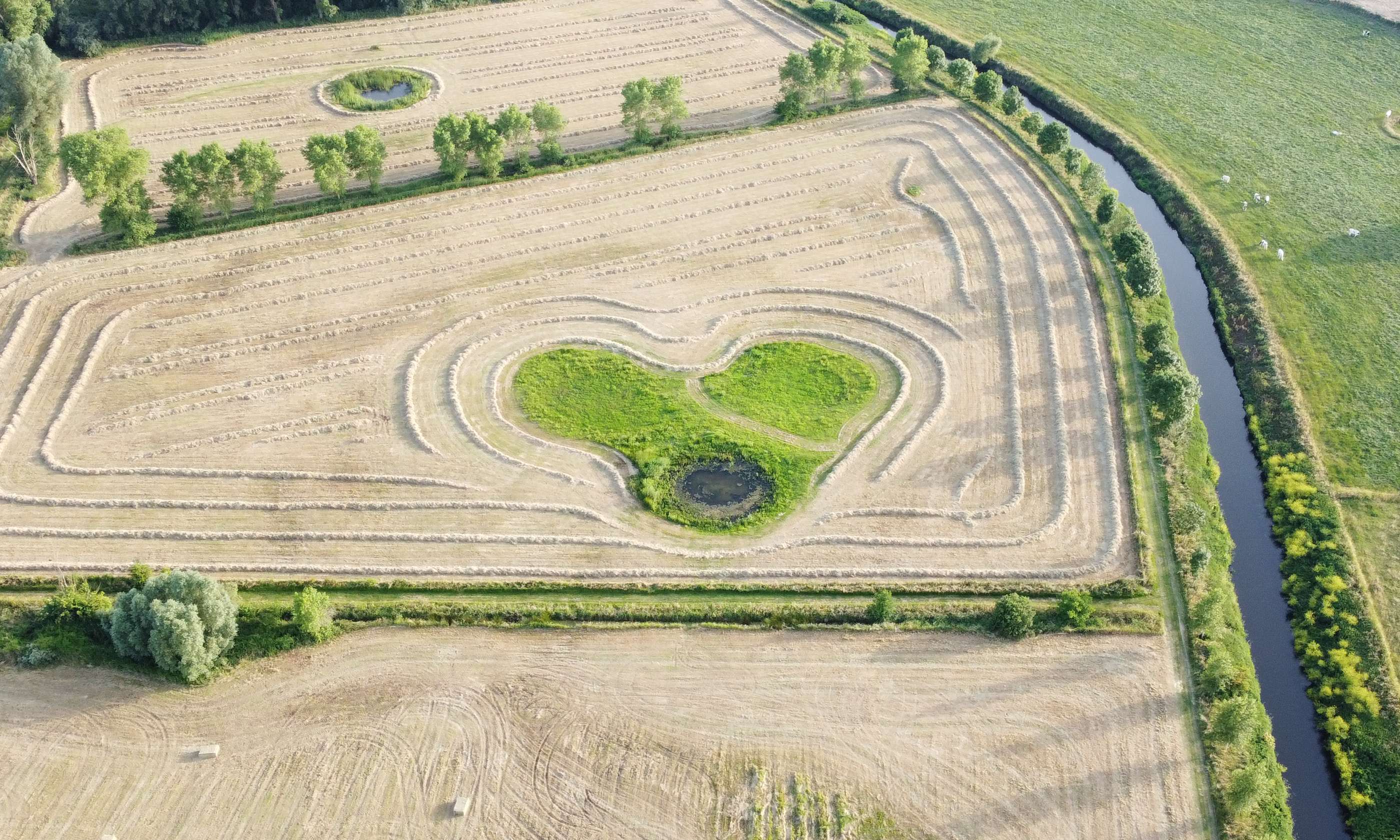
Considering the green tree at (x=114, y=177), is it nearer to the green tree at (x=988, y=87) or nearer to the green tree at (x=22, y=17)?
the green tree at (x=22, y=17)

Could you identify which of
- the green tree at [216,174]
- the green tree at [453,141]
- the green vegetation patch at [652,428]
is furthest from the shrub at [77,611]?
the green tree at [453,141]

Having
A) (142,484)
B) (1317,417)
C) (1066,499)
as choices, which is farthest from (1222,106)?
(142,484)

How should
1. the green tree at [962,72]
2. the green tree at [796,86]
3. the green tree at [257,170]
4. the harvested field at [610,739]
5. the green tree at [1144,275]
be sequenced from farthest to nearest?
1. the green tree at [962,72]
2. the green tree at [796,86]
3. the green tree at [257,170]
4. the green tree at [1144,275]
5. the harvested field at [610,739]

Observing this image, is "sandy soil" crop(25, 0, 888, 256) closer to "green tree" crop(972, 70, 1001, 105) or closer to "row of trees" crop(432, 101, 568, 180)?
"row of trees" crop(432, 101, 568, 180)

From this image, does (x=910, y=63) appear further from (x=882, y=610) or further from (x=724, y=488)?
(x=882, y=610)

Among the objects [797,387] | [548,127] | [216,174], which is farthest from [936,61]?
[216,174]

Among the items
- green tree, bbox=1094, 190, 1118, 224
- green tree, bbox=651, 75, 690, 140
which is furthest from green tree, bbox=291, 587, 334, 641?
green tree, bbox=1094, 190, 1118, 224
